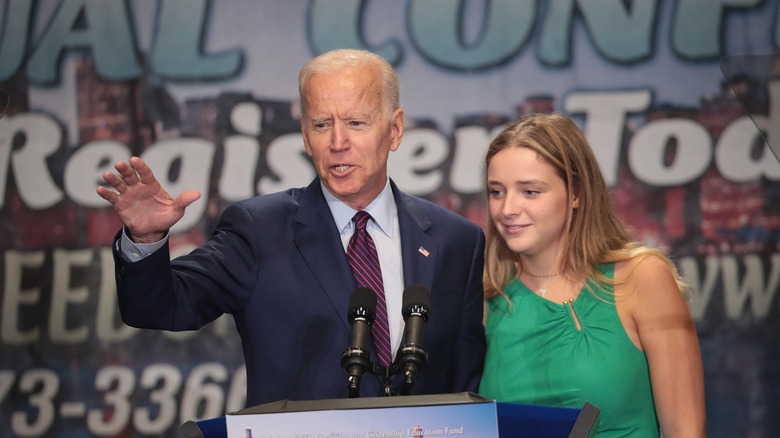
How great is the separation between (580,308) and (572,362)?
→ 0.18 metres

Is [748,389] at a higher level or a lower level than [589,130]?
lower

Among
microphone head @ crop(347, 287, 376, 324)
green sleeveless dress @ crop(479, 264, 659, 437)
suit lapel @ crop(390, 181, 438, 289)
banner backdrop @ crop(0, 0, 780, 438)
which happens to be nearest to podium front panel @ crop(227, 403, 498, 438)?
microphone head @ crop(347, 287, 376, 324)

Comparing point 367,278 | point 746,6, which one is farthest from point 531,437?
point 746,6

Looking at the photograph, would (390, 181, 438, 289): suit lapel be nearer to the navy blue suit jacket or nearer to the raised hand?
the navy blue suit jacket

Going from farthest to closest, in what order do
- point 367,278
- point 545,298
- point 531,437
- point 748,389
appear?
point 748,389 < point 545,298 < point 367,278 < point 531,437

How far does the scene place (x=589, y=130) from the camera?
4.90 meters

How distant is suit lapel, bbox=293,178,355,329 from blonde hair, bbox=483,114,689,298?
57 cm

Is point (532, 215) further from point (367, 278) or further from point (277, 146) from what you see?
point (277, 146)

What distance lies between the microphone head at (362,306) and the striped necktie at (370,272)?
1.89 ft

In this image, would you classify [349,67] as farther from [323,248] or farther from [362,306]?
[362,306]

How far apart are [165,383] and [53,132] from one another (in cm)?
166

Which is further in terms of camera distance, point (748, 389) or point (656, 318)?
point (748, 389)

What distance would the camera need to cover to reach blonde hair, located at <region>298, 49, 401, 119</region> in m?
2.37

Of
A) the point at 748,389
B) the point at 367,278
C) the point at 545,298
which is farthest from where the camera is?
the point at 748,389
